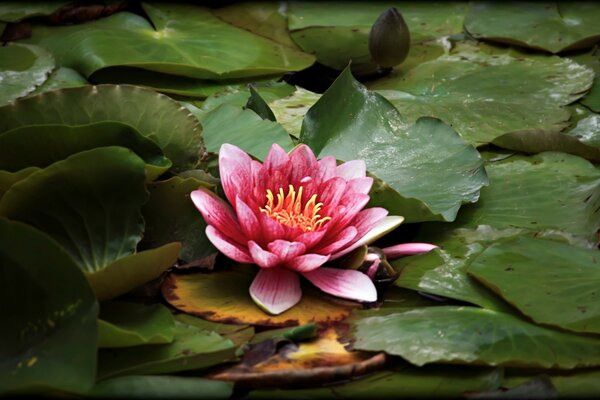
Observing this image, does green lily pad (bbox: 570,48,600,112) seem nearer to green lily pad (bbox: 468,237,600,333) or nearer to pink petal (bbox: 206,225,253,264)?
green lily pad (bbox: 468,237,600,333)

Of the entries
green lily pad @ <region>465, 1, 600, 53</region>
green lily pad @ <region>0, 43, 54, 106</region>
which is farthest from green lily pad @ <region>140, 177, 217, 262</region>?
green lily pad @ <region>465, 1, 600, 53</region>

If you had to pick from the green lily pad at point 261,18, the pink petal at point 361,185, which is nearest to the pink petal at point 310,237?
the pink petal at point 361,185

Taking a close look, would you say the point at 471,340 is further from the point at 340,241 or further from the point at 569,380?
the point at 340,241

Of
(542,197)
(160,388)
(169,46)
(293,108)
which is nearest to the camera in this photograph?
(160,388)

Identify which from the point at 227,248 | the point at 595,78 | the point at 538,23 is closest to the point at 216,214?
the point at 227,248

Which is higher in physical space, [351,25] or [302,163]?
[302,163]

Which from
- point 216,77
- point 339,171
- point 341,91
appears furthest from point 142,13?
point 339,171
